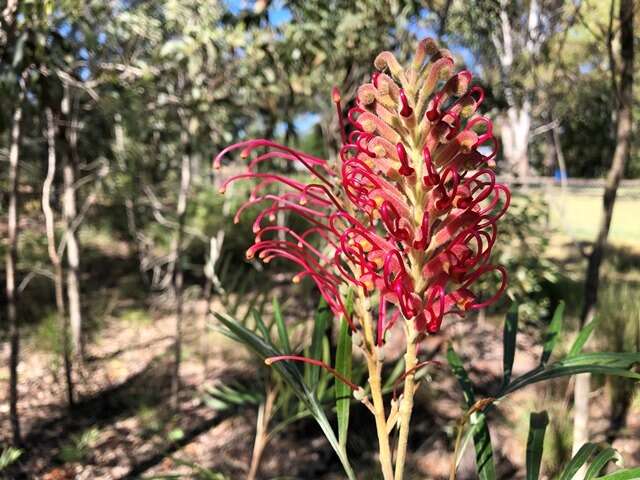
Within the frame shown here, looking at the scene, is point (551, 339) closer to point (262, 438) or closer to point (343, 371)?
A: point (343, 371)

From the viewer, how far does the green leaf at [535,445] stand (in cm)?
69

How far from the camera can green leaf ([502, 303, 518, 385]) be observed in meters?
0.76

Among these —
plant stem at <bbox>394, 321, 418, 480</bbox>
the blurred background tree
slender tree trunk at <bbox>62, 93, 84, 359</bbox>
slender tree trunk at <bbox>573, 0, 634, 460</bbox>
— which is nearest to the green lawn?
the blurred background tree

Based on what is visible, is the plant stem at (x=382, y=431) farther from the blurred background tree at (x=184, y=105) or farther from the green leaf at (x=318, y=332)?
the blurred background tree at (x=184, y=105)

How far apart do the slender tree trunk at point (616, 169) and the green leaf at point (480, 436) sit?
90 cm

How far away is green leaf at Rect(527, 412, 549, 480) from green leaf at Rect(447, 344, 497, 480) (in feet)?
0.17

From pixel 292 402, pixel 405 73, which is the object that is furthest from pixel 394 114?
pixel 292 402

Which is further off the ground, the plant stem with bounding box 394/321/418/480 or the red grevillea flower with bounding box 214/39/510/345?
the red grevillea flower with bounding box 214/39/510/345

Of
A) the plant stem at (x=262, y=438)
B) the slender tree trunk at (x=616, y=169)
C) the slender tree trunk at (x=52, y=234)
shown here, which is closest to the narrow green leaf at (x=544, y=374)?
the plant stem at (x=262, y=438)

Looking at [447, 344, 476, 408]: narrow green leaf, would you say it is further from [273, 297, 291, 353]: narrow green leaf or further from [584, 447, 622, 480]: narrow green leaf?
[273, 297, 291, 353]: narrow green leaf

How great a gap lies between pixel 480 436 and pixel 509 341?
156 mm

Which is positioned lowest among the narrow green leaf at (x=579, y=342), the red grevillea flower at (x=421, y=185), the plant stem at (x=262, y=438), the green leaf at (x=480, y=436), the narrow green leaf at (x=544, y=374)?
the plant stem at (x=262, y=438)

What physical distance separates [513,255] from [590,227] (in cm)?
725

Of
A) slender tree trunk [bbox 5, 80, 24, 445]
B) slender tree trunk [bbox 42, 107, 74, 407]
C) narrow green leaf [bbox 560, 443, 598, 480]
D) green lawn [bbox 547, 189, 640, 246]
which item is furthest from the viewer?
green lawn [bbox 547, 189, 640, 246]
